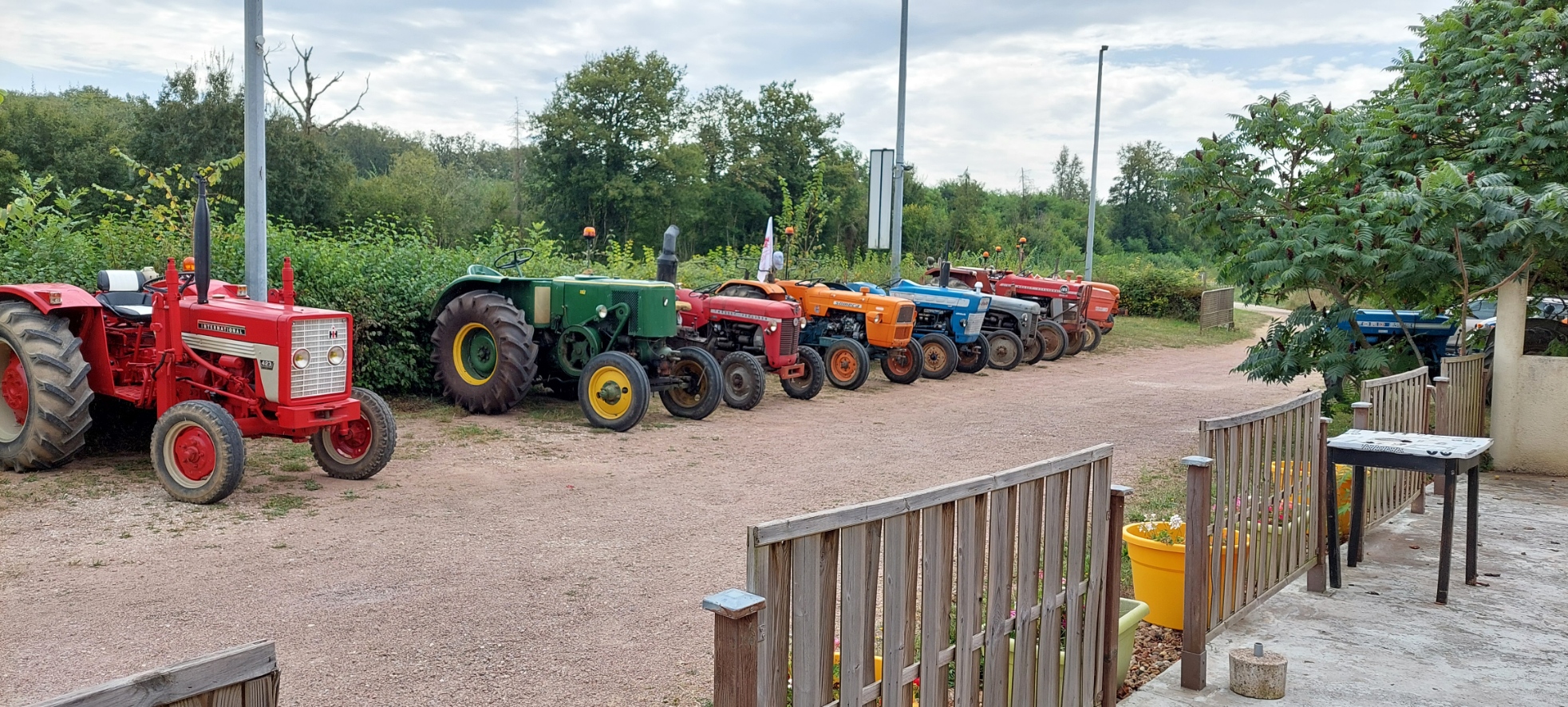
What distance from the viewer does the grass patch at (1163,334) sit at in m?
22.8

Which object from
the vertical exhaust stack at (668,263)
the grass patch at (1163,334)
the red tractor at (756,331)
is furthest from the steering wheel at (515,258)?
the grass patch at (1163,334)

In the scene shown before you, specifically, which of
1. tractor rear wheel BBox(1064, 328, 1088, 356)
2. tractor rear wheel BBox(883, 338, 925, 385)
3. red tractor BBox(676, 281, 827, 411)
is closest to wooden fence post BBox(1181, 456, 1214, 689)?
red tractor BBox(676, 281, 827, 411)

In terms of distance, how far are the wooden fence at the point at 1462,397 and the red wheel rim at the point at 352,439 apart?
266 inches

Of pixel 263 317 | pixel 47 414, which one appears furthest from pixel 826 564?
pixel 47 414

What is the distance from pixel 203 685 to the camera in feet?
5.16

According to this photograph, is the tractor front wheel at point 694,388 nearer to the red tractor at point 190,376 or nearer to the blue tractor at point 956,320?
the red tractor at point 190,376

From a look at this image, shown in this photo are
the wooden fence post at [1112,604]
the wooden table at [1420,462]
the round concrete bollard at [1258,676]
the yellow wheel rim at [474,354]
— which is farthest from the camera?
the yellow wheel rim at [474,354]

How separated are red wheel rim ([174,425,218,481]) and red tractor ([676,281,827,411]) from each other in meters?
5.71

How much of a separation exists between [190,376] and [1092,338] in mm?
16034

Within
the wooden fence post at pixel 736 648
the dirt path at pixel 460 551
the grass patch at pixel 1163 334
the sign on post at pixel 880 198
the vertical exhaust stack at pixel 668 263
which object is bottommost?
the dirt path at pixel 460 551

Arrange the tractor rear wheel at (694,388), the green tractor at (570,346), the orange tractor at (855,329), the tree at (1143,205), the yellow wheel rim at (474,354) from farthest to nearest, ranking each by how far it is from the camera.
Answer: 1. the tree at (1143,205)
2. the orange tractor at (855,329)
3. the tractor rear wheel at (694,388)
4. the yellow wheel rim at (474,354)
5. the green tractor at (570,346)

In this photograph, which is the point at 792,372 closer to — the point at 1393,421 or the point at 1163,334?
the point at 1393,421

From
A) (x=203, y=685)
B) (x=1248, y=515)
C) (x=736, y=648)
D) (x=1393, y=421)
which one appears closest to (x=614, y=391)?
(x=1393, y=421)

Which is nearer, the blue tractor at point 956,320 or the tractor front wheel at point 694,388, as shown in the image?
the tractor front wheel at point 694,388
